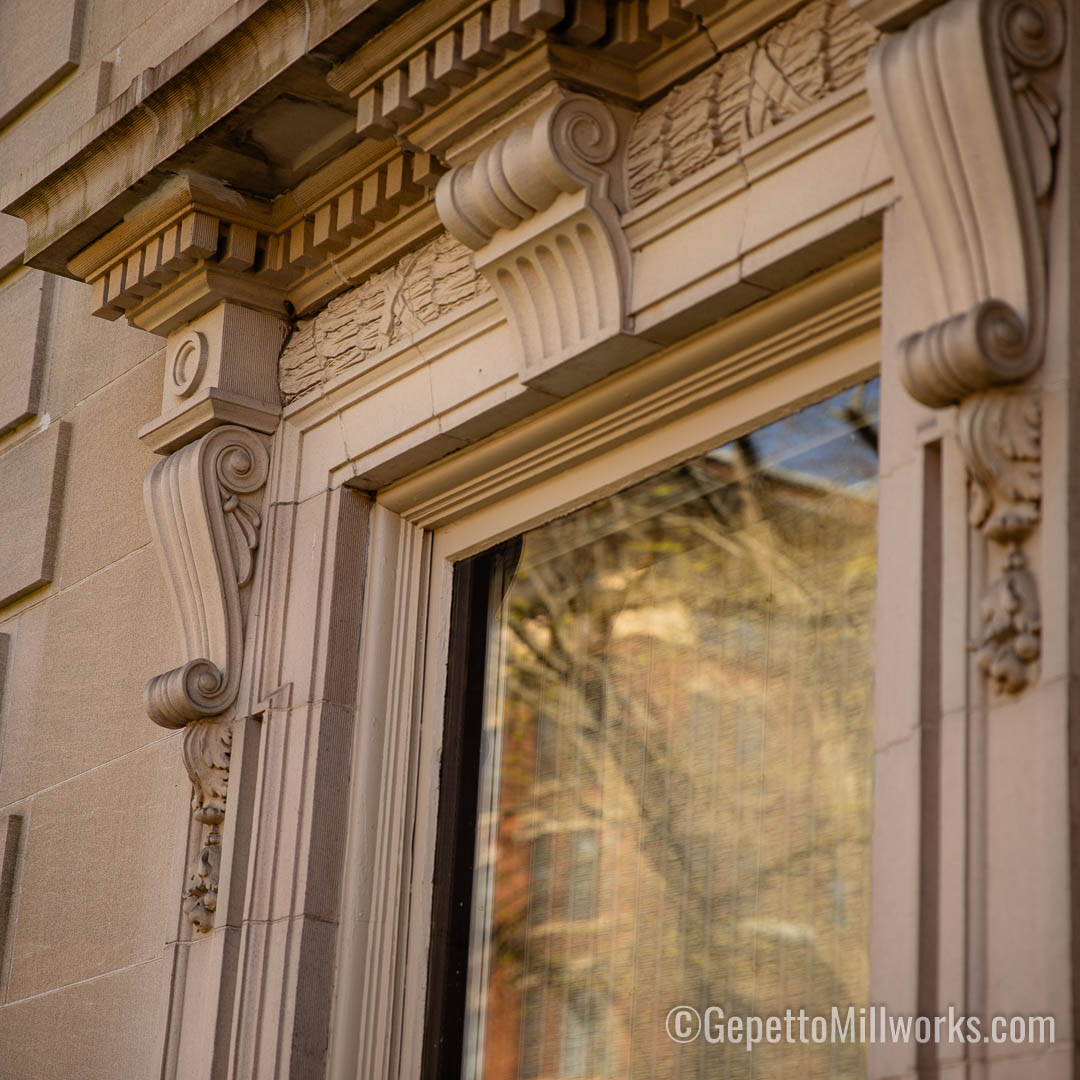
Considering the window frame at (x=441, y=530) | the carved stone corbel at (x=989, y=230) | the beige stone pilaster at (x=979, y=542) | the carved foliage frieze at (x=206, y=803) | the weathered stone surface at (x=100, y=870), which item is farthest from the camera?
the weathered stone surface at (x=100, y=870)

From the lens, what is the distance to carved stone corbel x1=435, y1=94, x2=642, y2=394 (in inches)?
181

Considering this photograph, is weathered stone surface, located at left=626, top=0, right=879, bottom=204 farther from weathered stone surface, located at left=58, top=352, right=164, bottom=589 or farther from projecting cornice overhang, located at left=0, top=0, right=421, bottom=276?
weathered stone surface, located at left=58, top=352, right=164, bottom=589

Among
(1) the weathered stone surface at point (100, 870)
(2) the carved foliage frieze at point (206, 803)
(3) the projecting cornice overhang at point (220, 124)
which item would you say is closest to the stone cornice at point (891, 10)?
(3) the projecting cornice overhang at point (220, 124)

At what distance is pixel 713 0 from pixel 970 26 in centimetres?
96

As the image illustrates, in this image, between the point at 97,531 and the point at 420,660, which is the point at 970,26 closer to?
the point at 420,660

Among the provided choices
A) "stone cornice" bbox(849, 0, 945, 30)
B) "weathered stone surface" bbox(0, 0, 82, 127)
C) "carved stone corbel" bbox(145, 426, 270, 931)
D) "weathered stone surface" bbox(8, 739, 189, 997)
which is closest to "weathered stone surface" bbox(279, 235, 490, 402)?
"carved stone corbel" bbox(145, 426, 270, 931)

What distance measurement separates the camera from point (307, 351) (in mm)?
5785

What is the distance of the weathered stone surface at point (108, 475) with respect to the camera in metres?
6.38

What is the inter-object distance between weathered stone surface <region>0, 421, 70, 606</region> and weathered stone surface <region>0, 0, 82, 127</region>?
1496mm

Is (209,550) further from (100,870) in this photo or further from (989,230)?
(989,230)

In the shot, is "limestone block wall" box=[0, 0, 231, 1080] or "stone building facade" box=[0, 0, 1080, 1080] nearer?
"stone building facade" box=[0, 0, 1080, 1080]

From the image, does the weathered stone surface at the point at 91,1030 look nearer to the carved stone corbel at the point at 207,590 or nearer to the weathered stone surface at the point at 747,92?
the carved stone corbel at the point at 207,590

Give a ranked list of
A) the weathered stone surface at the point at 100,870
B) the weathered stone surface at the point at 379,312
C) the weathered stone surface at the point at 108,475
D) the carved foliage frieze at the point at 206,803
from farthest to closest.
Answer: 1. the weathered stone surface at the point at 108,475
2. the weathered stone surface at the point at 100,870
3. the carved foliage frieze at the point at 206,803
4. the weathered stone surface at the point at 379,312

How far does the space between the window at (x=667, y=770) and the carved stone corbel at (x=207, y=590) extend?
68cm
